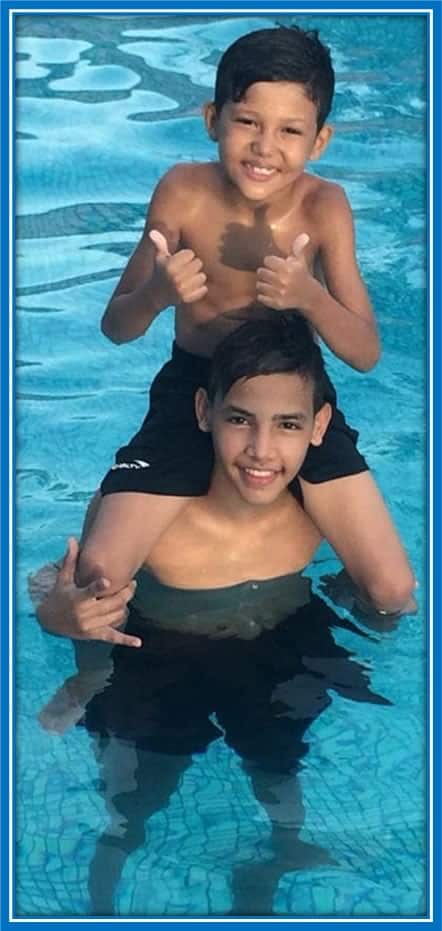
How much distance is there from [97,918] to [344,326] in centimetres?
152

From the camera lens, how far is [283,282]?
401 cm

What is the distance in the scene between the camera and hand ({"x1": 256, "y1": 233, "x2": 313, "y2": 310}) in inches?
158

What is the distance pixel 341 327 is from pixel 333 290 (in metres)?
0.23

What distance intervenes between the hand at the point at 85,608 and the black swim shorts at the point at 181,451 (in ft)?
1.11

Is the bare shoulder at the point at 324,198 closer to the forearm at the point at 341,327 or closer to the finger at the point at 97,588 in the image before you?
the forearm at the point at 341,327

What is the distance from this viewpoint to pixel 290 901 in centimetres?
381

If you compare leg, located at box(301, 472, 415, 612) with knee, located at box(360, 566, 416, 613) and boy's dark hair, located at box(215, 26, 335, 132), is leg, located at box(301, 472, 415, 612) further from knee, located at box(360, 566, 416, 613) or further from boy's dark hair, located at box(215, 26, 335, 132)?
boy's dark hair, located at box(215, 26, 335, 132)

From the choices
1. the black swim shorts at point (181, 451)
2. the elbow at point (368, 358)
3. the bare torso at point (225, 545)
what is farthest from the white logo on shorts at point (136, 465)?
the elbow at point (368, 358)

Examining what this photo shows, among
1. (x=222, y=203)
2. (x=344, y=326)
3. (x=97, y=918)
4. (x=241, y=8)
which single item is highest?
(x=241, y=8)

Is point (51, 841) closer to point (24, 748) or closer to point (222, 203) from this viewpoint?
point (24, 748)

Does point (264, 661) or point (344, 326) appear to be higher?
point (344, 326)

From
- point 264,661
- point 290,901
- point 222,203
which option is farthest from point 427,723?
point 222,203

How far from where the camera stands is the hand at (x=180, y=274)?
4059 millimetres

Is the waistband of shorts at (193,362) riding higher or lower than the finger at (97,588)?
higher
